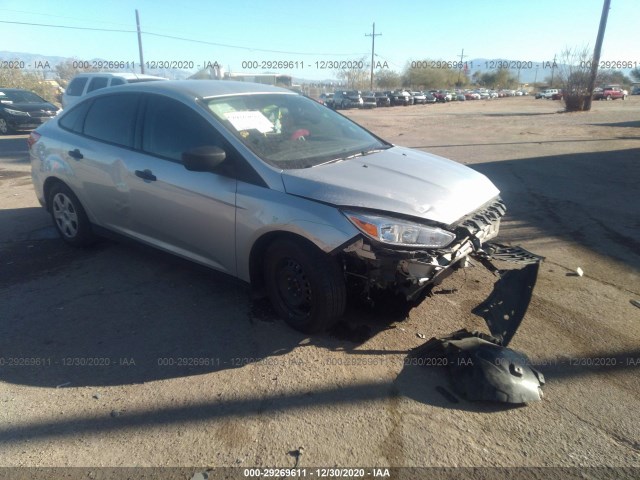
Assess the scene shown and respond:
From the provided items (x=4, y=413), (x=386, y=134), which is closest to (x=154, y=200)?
(x=4, y=413)

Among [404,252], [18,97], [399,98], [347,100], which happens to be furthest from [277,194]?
[399,98]

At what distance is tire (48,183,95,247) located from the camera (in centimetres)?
481

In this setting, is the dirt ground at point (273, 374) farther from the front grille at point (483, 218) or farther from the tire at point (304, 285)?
the front grille at point (483, 218)

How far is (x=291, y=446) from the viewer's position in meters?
2.36

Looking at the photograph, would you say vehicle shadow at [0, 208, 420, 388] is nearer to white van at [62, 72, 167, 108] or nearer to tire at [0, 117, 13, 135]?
white van at [62, 72, 167, 108]

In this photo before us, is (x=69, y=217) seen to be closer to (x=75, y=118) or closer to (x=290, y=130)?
(x=75, y=118)

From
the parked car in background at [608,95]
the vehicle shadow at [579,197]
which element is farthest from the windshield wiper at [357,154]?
the parked car in background at [608,95]

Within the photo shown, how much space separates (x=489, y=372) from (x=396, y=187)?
1342 mm

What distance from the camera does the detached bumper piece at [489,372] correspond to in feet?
8.66

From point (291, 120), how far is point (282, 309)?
5.75 ft

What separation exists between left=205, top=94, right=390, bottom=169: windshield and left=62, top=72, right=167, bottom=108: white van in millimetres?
9721

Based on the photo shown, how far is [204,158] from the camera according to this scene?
3217 millimetres

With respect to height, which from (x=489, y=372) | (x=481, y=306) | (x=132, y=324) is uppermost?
(x=481, y=306)

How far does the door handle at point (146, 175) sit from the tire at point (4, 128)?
15.5m
